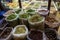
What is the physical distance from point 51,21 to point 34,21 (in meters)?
0.36

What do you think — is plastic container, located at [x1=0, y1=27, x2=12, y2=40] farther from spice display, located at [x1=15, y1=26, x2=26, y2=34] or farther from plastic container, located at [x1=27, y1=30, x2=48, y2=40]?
plastic container, located at [x1=27, y1=30, x2=48, y2=40]

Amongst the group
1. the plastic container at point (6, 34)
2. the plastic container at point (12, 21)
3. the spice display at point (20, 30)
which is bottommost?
the plastic container at point (6, 34)

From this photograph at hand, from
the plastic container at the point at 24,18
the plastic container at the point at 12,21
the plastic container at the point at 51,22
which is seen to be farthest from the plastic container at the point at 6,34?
the plastic container at the point at 51,22

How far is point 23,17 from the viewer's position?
1.85 meters

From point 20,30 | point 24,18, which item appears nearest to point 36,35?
point 20,30

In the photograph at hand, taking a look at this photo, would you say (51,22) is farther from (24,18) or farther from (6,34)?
(6,34)

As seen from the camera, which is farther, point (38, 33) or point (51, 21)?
point (51, 21)

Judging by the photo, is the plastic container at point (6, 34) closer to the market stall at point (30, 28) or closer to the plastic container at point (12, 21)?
the market stall at point (30, 28)

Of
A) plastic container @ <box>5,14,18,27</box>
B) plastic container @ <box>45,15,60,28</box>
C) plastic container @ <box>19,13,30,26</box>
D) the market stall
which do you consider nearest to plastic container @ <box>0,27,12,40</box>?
the market stall

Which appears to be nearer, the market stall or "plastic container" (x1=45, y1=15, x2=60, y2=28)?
the market stall

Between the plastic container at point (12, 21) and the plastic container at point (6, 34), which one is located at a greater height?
the plastic container at point (12, 21)

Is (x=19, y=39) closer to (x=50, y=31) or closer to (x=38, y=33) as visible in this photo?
(x=38, y=33)

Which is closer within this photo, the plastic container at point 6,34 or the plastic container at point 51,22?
the plastic container at point 6,34

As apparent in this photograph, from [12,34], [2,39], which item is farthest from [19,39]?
[2,39]
